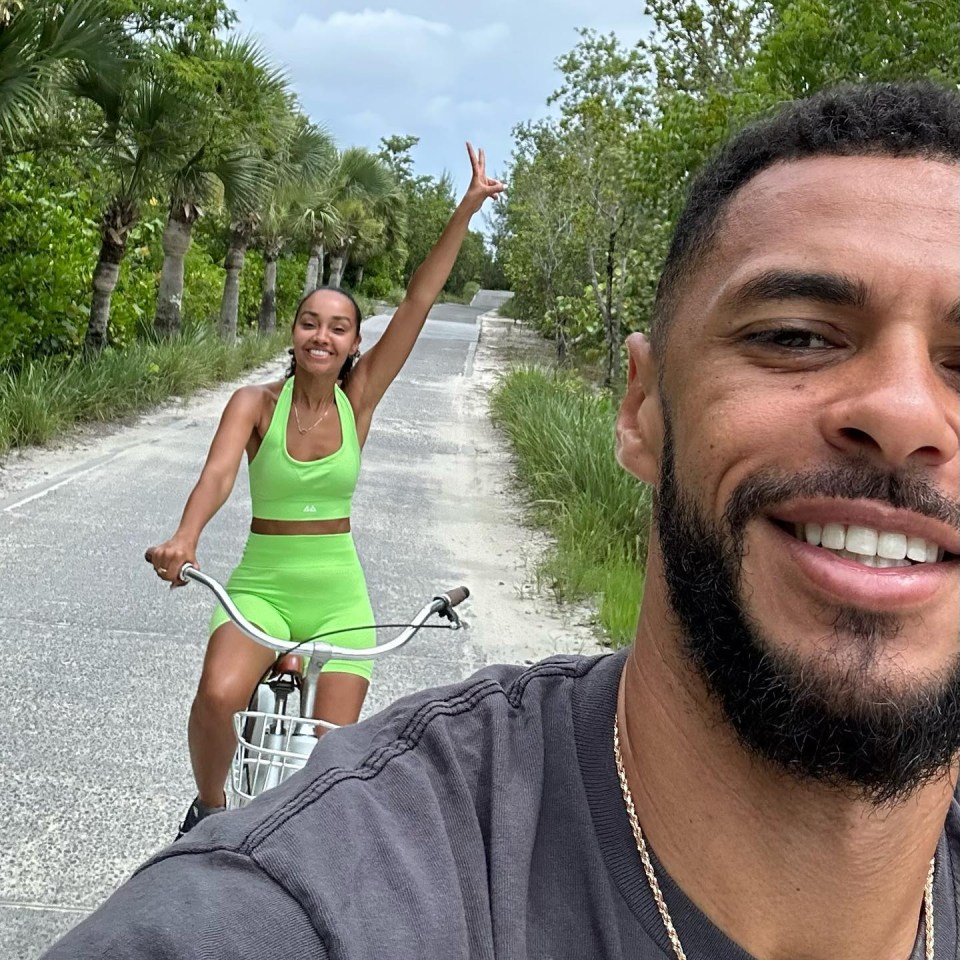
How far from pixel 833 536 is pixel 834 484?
0.06 metres

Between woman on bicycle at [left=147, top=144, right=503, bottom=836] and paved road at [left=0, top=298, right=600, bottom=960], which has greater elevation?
woman on bicycle at [left=147, top=144, right=503, bottom=836]

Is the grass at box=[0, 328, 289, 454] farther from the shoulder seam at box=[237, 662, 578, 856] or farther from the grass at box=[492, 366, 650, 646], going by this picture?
the shoulder seam at box=[237, 662, 578, 856]

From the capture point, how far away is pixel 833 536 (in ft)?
3.70

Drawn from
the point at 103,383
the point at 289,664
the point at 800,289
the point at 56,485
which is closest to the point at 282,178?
the point at 103,383

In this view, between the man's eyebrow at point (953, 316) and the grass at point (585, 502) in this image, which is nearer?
the man's eyebrow at point (953, 316)

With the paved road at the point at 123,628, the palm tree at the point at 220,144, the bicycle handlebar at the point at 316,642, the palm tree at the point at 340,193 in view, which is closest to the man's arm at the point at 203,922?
the bicycle handlebar at the point at 316,642

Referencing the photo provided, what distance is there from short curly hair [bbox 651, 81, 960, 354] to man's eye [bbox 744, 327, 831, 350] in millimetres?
189

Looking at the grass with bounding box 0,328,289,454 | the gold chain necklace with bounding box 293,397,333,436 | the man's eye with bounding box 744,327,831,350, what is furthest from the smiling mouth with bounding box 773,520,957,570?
the grass with bounding box 0,328,289,454

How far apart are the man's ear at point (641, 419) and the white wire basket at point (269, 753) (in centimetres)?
108

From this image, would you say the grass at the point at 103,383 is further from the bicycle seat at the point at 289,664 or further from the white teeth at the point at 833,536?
the white teeth at the point at 833,536

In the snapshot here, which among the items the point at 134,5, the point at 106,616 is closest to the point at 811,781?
the point at 106,616

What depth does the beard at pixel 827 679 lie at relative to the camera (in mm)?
1086

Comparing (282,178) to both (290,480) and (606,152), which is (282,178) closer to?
(606,152)

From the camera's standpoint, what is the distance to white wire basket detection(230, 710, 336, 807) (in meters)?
2.28
